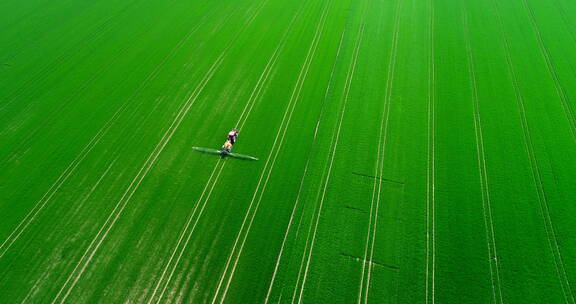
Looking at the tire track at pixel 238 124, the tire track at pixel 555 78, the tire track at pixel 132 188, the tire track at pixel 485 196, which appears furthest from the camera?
the tire track at pixel 555 78

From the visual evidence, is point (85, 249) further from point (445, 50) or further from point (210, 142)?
point (445, 50)

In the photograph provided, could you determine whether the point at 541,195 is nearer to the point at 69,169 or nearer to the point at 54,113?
the point at 69,169

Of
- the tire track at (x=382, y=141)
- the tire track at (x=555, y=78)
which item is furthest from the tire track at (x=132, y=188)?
the tire track at (x=555, y=78)

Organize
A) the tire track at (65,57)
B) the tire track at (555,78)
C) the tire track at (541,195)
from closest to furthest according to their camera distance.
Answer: the tire track at (541,195) < the tire track at (555,78) < the tire track at (65,57)

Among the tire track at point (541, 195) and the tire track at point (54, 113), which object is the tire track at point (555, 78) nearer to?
the tire track at point (541, 195)

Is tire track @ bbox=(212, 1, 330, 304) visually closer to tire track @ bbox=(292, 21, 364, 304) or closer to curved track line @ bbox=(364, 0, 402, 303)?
tire track @ bbox=(292, 21, 364, 304)

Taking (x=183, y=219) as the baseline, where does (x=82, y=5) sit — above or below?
above

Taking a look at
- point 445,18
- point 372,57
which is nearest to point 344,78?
point 372,57
